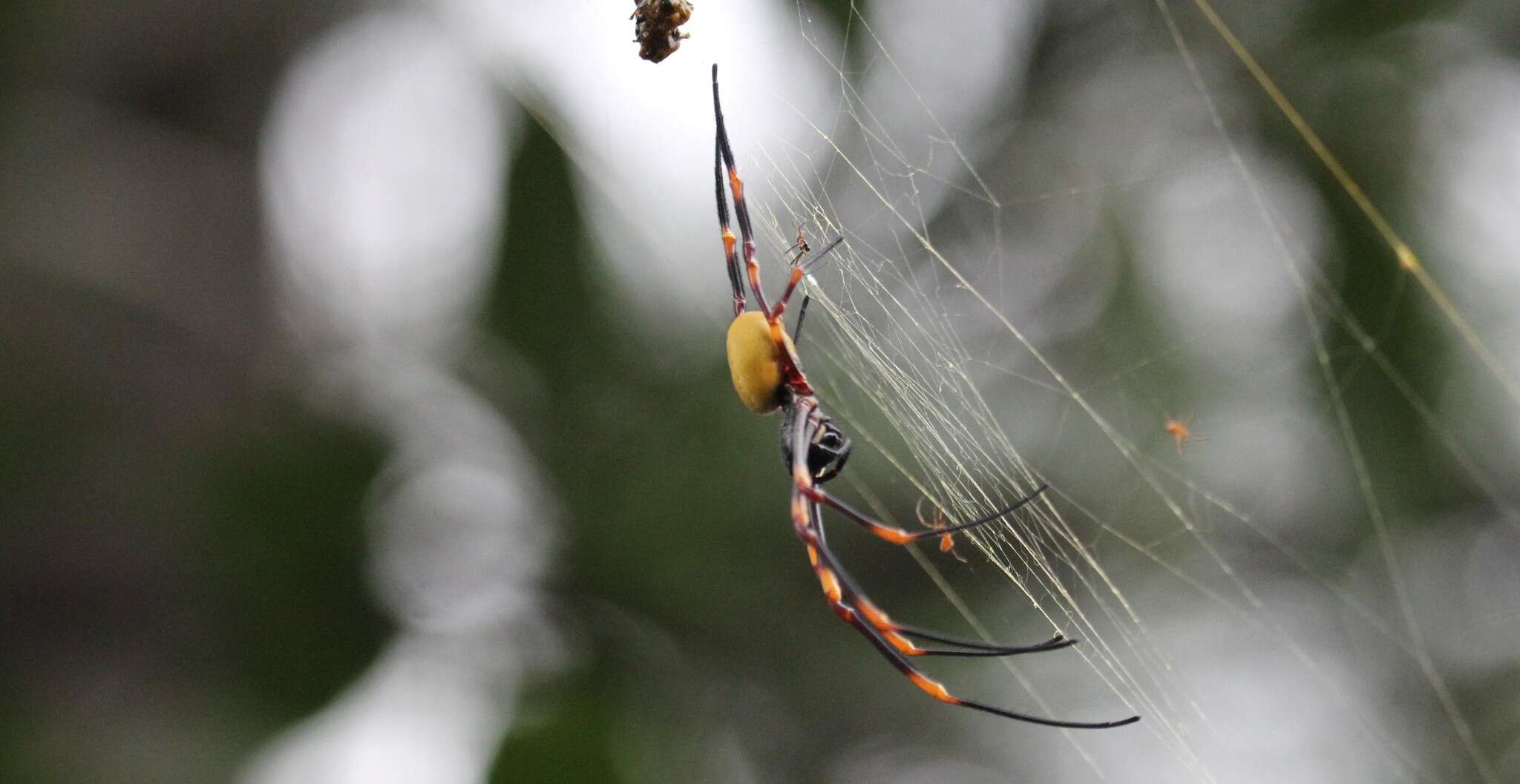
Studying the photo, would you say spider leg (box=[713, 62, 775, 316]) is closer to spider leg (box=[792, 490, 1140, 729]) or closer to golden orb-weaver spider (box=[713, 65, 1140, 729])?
golden orb-weaver spider (box=[713, 65, 1140, 729])

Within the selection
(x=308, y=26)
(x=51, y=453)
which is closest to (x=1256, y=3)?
(x=308, y=26)

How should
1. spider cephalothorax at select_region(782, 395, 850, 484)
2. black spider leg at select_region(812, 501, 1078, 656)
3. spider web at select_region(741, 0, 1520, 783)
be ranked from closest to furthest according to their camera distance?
1. black spider leg at select_region(812, 501, 1078, 656)
2. spider cephalothorax at select_region(782, 395, 850, 484)
3. spider web at select_region(741, 0, 1520, 783)

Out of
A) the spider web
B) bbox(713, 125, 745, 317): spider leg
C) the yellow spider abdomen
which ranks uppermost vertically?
bbox(713, 125, 745, 317): spider leg

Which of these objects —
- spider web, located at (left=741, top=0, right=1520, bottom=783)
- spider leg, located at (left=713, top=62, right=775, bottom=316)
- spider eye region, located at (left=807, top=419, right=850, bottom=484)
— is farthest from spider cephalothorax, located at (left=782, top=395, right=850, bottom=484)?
spider web, located at (left=741, top=0, right=1520, bottom=783)

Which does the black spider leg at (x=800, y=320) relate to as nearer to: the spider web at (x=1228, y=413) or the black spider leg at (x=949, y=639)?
the black spider leg at (x=949, y=639)

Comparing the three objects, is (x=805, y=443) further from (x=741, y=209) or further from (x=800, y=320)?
(x=741, y=209)

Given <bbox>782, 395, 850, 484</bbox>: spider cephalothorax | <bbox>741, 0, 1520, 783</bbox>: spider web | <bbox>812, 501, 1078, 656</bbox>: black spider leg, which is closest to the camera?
<bbox>812, 501, 1078, 656</bbox>: black spider leg
